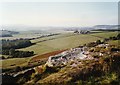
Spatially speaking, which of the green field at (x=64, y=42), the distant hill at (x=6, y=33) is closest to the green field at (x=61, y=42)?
the green field at (x=64, y=42)

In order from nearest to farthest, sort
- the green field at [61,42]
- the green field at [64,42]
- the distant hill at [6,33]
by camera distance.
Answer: the green field at [61,42] → the green field at [64,42] → the distant hill at [6,33]

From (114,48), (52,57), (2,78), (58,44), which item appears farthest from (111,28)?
(2,78)

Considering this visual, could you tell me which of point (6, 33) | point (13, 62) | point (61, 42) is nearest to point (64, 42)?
point (61, 42)

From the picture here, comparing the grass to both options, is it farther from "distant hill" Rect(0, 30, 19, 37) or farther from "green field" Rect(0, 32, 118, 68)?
"distant hill" Rect(0, 30, 19, 37)

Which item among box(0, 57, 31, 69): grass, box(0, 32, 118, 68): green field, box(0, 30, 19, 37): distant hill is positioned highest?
box(0, 30, 19, 37): distant hill

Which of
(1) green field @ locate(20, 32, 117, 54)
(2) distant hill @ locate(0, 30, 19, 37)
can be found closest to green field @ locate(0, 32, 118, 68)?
(1) green field @ locate(20, 32, 117, 54)

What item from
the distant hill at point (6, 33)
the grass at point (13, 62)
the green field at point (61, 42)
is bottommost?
the grass at point (13, 62)

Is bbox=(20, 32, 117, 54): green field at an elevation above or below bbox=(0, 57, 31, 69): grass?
above

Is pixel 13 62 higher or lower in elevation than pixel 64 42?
lower

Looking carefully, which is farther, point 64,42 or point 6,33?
point 6,33

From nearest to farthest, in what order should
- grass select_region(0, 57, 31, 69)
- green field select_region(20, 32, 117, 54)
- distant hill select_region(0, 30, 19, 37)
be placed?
grass select_region(0, 57, 31, 69), green field select_region(20, 32, 117, 54), distant hill select_region(0, 30, 19, 37)

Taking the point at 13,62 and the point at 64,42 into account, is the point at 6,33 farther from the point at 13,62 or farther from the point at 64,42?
the point at 64,42

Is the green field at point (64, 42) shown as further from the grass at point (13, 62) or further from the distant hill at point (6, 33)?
the distant hill at point (6, 33)
